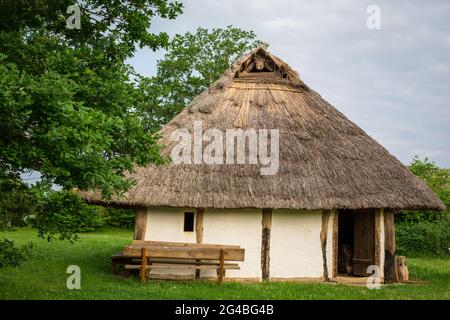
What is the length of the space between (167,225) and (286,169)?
142 inches

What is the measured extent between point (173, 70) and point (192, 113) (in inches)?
532

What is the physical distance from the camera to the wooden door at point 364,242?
1468 cm

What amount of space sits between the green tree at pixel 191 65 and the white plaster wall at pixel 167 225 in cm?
1434

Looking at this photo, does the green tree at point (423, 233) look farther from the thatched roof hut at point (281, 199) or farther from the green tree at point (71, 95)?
the green tree at point (71, 95)

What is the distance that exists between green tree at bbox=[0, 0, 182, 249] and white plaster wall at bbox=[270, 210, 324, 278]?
572 cm

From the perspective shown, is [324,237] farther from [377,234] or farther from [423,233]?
[423,233]

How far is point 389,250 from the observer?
14.3m

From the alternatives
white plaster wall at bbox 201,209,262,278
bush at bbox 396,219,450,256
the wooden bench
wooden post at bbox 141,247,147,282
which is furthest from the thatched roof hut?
bush at bbox 396,219,450,256

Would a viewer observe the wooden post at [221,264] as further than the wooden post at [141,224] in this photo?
No

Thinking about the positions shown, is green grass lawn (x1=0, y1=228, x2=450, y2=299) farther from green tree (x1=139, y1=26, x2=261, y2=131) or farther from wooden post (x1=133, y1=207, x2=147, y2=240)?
green tree (x1=139, y1=26, x2=261, y2=131)

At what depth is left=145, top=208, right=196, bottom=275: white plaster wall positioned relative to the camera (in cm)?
1380

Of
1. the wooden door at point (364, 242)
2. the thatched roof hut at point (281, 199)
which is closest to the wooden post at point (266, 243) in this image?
the thatched roof hut at point (281, 199)

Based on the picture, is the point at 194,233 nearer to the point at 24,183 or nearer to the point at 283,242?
the point at 283,242
